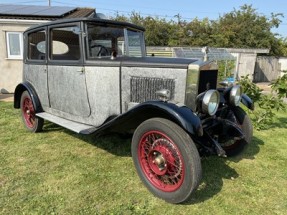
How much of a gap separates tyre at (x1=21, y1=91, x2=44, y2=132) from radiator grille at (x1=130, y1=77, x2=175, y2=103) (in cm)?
227

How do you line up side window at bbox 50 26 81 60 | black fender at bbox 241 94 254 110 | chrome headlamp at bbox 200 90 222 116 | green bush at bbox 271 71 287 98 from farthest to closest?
green bush at bbox 271 71 287 98
black fender at bbox 241 94 254 110
side window at bbox 50 26 81 60
chrome headlamp at bbox 200 90 222 116

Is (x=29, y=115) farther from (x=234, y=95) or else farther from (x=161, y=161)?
(x=234, y=95)

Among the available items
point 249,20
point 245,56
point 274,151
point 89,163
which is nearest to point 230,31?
point 249,20

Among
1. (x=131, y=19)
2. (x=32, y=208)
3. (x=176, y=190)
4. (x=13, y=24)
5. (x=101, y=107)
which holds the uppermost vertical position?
(x=131, y=19)

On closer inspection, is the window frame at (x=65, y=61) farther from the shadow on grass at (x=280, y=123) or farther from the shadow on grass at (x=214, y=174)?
the shadow on grass at (x=280, y=123)

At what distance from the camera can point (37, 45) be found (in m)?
4.82

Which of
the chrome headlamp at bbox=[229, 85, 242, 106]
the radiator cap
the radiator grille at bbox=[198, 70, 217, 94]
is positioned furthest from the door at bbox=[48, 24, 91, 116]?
the chrome headlamp at bbox=[229, 85, 242, 106]

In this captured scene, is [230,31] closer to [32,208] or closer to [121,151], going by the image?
[121,151]

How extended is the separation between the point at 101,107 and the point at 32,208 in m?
1.59

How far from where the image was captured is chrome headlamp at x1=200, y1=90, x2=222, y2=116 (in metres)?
3.09

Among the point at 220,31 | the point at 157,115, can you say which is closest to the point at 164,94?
the point at 157,115

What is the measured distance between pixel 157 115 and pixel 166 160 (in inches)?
21.7

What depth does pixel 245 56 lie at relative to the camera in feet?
56.2

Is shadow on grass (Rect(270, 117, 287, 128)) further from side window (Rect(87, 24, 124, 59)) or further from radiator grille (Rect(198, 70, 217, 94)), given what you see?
side window (Rect(87, 24, 124, 59))
